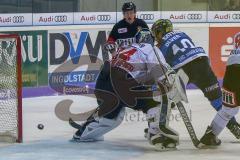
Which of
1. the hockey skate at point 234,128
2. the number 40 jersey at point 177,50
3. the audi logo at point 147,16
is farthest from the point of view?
the audi logo at point 147,16

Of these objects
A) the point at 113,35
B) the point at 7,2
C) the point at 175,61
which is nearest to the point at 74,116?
the point at 113,35

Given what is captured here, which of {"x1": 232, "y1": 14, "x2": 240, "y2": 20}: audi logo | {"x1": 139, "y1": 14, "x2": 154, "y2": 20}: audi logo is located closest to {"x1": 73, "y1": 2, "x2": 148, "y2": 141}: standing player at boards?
{"x1": 139, "y1": 14, "x2": 154, "y2": 20}: audi logo

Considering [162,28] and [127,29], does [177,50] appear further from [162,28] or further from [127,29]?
[127,29]

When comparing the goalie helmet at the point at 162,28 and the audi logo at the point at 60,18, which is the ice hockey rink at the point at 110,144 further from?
the audi logo at the point at 60,18

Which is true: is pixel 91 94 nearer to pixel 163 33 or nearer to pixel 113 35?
pixel 113 35

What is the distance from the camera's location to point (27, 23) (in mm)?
9102

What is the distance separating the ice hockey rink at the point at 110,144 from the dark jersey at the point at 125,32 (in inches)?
34.4

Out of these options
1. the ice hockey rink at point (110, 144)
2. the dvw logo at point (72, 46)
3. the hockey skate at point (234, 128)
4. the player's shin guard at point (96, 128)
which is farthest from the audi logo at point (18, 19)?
the hockey skate at point (234, 128)

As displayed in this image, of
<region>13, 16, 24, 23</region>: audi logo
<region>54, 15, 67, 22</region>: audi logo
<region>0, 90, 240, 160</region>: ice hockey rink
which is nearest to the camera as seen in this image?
<region>0, 90, 240, 160</region>: ice hockey rink

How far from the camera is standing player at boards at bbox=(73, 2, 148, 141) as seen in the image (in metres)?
5.50

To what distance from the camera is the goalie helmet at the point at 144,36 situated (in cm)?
544

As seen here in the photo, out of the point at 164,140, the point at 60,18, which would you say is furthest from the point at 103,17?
the point at 164,140

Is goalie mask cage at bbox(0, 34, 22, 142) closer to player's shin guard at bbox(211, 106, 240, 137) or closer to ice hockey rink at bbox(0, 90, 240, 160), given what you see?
ice hockey rink at bbox(0, 90, 240, 160)

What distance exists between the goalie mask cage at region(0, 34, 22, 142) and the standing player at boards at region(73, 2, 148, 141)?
1.80 ft
